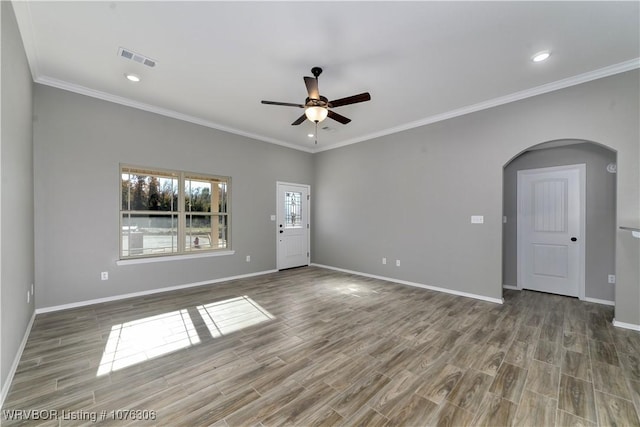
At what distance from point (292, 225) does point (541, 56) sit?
17.6ft

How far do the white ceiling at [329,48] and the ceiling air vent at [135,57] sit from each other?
0.07m

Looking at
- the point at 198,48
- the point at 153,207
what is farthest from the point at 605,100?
the point at 153,207

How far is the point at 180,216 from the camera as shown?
4809 mm

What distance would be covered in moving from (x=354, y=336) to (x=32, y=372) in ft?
9.74

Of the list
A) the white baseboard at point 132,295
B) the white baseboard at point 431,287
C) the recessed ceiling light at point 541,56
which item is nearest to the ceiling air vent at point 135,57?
the white baseboard at point 132,295

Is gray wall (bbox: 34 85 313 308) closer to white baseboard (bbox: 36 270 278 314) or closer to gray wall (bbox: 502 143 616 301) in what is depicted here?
white baseboard (bbox: 36 270 278 314)

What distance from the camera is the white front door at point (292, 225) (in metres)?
6.38

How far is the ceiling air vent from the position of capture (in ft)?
9.53

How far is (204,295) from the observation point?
14.2 feet

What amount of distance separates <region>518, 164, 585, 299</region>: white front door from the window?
5860 millimetres

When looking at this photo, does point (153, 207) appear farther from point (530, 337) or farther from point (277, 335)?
point (530, 337)

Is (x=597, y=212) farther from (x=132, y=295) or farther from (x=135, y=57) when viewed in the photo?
(x=132, y=295)

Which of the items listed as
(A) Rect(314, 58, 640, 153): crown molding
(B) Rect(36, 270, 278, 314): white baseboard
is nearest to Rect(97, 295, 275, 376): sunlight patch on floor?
(B) Rect(36, 270, 278, 314): white baseboard

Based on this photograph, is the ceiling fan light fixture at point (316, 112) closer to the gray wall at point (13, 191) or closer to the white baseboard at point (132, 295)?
the gray wall at point (13, 191)
